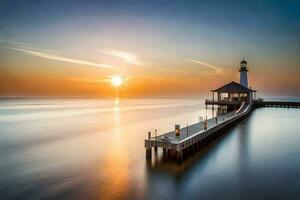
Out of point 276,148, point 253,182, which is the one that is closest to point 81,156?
point 253,182

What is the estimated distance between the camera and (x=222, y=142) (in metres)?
22.2

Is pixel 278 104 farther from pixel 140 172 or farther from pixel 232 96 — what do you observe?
pixel 140 172

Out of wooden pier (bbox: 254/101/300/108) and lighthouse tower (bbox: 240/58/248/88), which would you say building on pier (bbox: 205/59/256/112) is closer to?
lighthouse tower (bbox: 240/58/248/88)

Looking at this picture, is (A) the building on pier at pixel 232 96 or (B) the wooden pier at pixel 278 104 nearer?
(A) the building on pier at pixel 232 96

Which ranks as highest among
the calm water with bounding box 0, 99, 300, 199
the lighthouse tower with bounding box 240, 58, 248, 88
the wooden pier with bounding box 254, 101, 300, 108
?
the lighthouse tower with bounding box 240, 58, 248, 88

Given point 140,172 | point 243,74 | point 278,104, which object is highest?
point 243,74

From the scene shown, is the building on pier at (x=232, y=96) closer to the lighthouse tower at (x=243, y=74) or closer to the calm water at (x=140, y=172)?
the lighthouse tower at (x=243, y=74)

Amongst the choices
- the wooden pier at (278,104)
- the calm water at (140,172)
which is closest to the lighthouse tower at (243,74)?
the wooden pier at (278,104)

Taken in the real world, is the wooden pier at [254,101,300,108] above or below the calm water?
above

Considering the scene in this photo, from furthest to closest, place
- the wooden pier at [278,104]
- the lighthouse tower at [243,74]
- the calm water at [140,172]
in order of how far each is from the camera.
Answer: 1. the wooden pier at [278,104]
2. the lighthouse tower at [243,74]
3. the calm water at [140,172]

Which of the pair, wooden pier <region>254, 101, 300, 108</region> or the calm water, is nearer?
the calm water

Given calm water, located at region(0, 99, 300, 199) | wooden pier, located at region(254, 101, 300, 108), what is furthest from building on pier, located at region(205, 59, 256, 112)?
calm water, located at region(0, 99, 300, 199)

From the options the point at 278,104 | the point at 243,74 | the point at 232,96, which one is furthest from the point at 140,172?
the point at 278,104

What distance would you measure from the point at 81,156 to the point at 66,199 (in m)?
7.82
